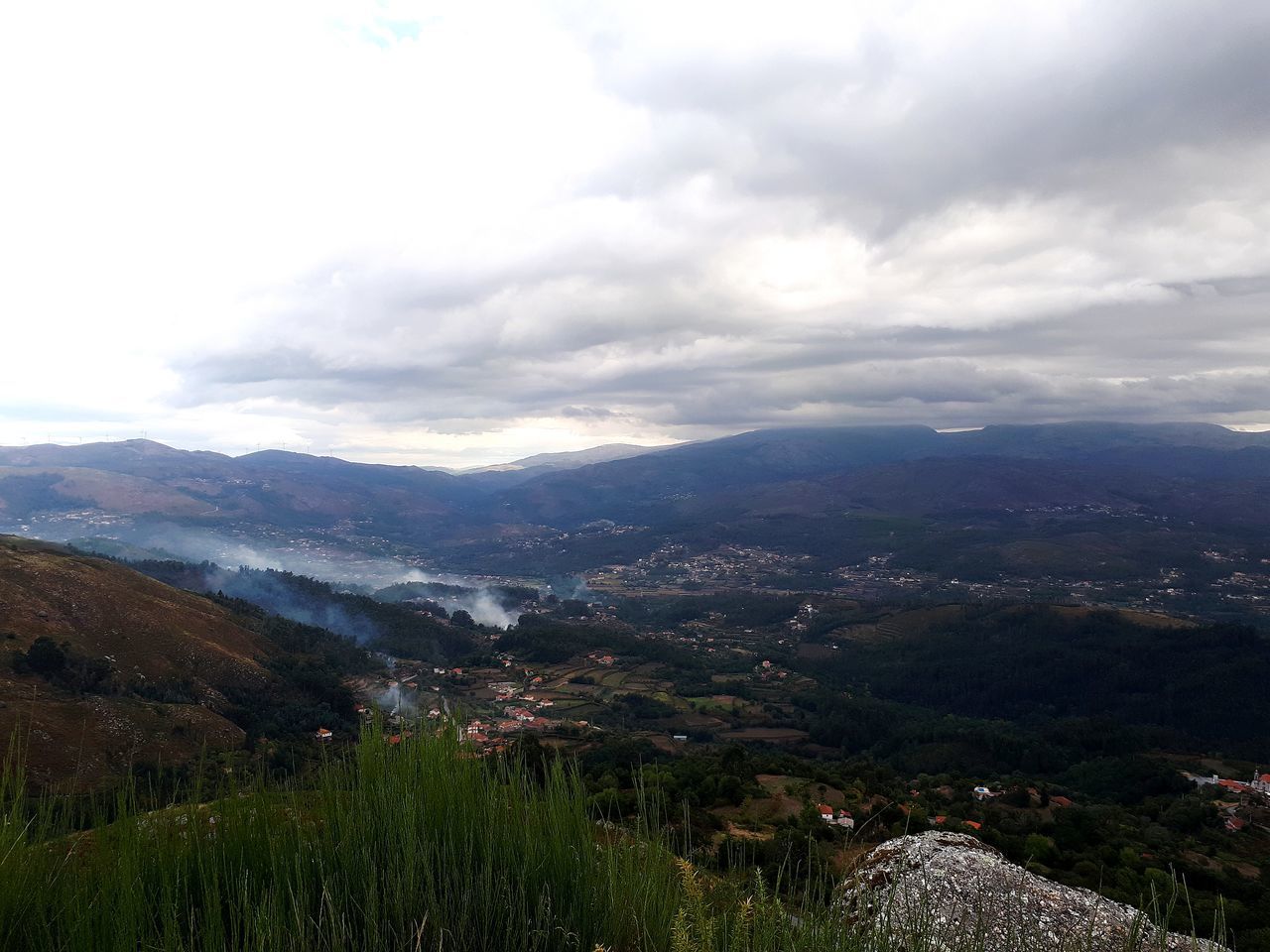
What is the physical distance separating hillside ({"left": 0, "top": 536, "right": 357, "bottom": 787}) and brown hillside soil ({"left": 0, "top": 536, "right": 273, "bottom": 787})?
96 mm

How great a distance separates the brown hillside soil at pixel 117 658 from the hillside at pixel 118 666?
0.32 feet

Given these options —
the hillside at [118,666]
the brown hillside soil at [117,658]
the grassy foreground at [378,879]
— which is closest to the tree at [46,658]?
the hillside at [118,666]

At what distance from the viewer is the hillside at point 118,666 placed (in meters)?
35.3

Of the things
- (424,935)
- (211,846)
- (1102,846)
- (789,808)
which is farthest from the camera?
(789,808)

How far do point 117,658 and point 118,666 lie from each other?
1487 millimetres

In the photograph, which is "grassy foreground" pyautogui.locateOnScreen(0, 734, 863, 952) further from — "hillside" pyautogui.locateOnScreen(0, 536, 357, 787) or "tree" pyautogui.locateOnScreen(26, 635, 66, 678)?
"tree" pyautogui.locateOnScreen(26, 635, 66, 678)

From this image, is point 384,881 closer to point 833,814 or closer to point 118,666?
point 833,814

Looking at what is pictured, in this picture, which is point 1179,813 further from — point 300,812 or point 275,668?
point 275,668

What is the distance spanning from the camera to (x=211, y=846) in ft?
14.4

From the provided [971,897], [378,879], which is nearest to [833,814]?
[971,897]

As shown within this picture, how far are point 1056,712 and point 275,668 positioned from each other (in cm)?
9880

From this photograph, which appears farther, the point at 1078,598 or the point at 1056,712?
the point at 1078,598

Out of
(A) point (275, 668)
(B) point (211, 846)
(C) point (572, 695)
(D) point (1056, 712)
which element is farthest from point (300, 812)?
(D) point (1056, 712)

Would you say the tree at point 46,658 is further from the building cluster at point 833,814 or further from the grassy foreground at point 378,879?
the grassy foreground at point 378,879
